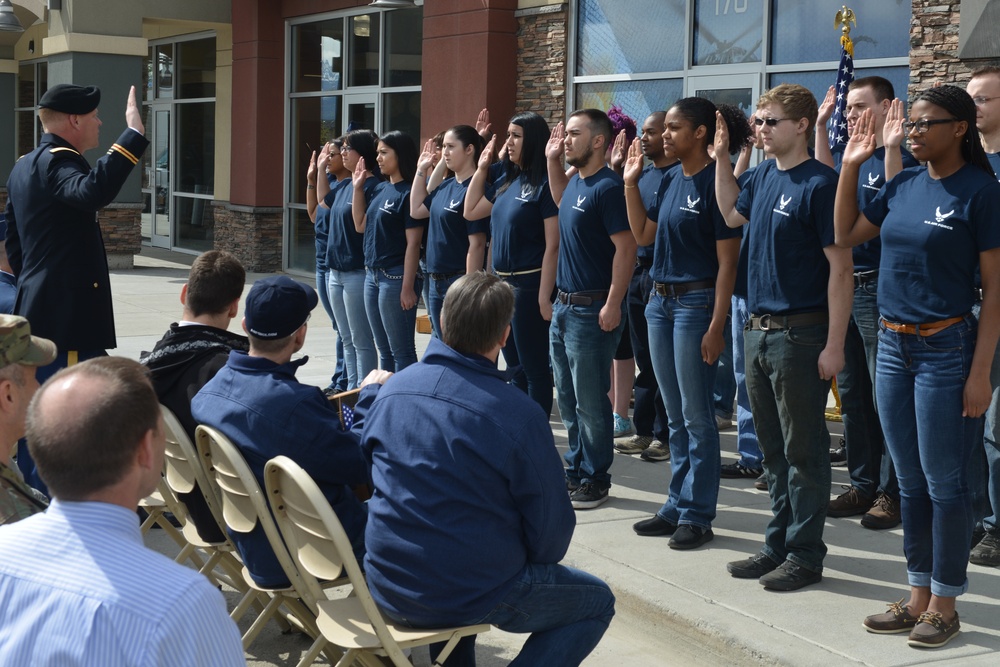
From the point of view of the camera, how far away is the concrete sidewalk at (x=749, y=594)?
4145 millimetres

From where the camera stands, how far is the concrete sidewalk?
4.14 metres

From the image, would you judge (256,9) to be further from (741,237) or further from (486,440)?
(486,440)

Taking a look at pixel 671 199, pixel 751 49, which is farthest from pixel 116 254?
pixel 671 199

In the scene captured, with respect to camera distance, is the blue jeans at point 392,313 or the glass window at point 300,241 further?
the glass window at point 300,241

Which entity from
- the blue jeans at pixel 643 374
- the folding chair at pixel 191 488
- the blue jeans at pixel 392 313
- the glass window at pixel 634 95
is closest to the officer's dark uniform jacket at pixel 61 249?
the folding chair at pixel 191 488

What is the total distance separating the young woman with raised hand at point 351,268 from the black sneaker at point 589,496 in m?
2.79

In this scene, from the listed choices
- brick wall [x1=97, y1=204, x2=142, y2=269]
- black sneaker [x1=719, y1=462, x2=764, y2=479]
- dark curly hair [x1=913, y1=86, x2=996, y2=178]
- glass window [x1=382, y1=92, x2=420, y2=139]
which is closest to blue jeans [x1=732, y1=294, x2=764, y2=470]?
black sneaker [x1=719, y1=462, x2=764, y2=479]

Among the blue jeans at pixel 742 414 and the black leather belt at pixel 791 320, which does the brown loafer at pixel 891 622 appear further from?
the blue jeans at pixel 742 414

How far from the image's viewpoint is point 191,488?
398cm

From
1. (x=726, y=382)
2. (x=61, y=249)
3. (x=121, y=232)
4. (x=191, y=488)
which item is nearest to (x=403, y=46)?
(x=121, y=232)

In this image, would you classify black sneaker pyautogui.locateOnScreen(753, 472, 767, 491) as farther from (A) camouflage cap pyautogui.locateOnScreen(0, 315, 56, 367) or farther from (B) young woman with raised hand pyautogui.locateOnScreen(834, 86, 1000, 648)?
(A) camouflage cap pyautogui.locateOnScreen(0, 315, 56, 367)

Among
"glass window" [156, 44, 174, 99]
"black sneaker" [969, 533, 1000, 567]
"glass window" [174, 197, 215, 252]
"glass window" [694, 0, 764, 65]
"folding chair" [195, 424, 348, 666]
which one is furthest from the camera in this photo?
"glass window" [156, 44, 174, 99]

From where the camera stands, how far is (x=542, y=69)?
1276 cm

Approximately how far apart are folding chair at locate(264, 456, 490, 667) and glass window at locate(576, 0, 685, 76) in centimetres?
880
